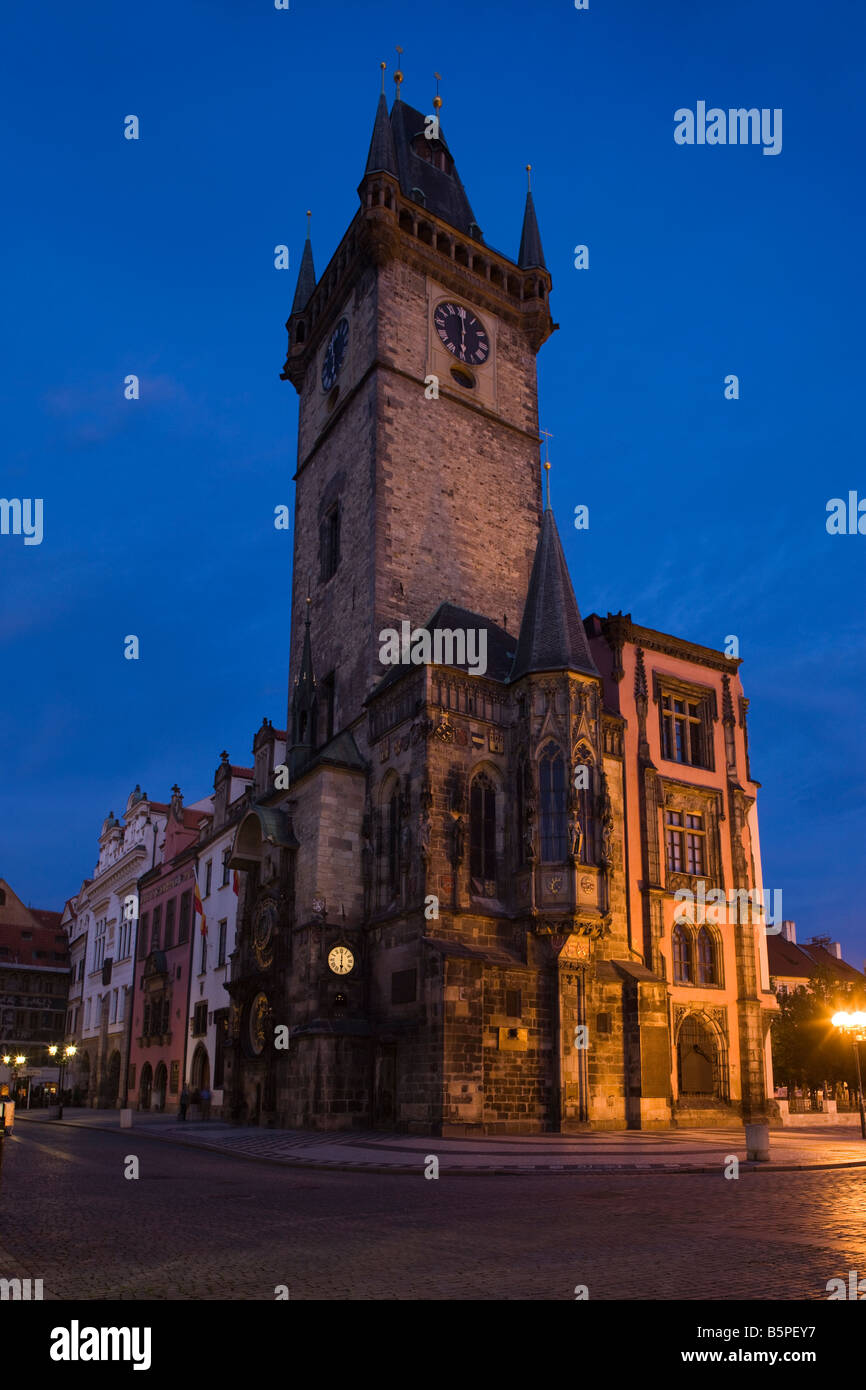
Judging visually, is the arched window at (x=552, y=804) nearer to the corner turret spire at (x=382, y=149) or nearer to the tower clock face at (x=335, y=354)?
the tower clock face at (x=335, y=354)

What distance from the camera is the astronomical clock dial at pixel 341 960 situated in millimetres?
29562

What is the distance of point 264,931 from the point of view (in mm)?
33188

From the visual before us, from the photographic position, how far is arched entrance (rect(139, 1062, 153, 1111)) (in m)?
49.8

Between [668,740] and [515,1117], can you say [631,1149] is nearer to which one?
[515,1117]

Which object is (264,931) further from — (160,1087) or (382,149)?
(382,149)

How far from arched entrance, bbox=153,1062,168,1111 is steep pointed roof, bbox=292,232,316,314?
116 feet

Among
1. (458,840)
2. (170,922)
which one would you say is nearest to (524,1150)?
(458,840)

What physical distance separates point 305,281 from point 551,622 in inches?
1016

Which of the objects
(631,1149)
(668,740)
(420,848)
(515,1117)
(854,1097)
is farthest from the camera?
(854,1097)

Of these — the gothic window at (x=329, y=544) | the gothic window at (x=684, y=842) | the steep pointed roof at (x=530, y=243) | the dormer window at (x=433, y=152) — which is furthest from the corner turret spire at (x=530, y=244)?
the gothic window at (x=684, y=842)

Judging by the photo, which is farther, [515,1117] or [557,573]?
[557,573]

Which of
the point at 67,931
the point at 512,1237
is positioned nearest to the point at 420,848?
the point at 512,1237
